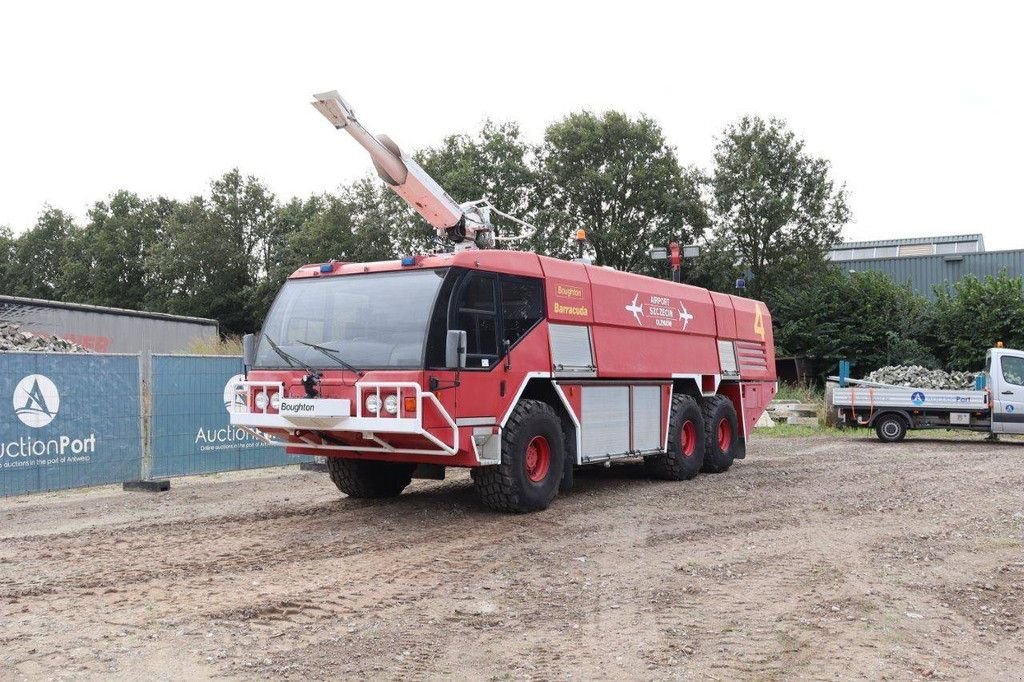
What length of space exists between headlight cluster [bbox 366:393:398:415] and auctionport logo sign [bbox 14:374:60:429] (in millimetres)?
5123

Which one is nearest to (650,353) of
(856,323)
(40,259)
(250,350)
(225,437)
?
(250,350)

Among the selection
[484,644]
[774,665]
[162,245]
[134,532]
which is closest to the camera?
[774,665]

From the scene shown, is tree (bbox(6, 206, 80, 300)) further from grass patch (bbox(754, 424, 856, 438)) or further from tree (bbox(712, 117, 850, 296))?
grass patch (bbox(754, 424, 856, 438))

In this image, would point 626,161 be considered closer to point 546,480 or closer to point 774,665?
point 546,480

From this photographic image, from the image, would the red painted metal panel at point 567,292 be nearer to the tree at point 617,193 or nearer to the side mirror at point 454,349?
the side mirror at point 454,349

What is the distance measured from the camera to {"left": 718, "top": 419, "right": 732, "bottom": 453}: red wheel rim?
48.6 feet

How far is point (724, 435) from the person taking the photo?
14992 mm

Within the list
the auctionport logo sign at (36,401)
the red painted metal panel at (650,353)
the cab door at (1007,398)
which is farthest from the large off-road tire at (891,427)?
the auctionport logo sign at (36,401)

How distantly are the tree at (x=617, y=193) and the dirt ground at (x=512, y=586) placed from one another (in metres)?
25.3

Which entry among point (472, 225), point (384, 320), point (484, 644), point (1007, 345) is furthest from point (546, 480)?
point (1007, 345)

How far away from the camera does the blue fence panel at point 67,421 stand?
11422mm

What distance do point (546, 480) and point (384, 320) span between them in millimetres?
2597

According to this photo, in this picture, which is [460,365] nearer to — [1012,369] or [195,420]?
[195,420]

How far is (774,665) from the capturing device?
5.37m
